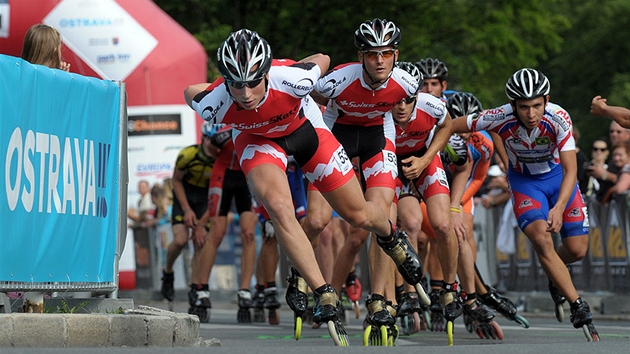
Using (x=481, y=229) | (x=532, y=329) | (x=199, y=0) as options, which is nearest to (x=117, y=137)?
(x=532, y=329)

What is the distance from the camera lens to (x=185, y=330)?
9.12 meters

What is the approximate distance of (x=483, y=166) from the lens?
44.4 ft

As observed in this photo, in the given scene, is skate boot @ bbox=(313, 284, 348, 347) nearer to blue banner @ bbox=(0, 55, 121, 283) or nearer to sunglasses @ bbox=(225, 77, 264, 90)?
sunglasses @ bbox=(225, 77, 264, 90)

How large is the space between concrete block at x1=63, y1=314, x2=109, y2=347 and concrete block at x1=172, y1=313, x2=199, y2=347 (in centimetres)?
63

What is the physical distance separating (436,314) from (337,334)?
421 cm

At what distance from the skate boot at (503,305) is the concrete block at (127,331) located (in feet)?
14.8

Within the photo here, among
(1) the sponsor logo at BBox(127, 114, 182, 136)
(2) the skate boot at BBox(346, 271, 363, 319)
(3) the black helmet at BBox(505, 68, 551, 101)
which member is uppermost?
(1) the sponsor logo at BBox(127, 114, 182, 136)

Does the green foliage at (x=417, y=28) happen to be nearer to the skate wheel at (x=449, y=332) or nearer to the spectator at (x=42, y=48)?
the skate wheel at (x=449, y=332)

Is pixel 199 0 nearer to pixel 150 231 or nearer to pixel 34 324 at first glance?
pixel 150 231

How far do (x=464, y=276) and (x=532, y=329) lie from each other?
1.23 m

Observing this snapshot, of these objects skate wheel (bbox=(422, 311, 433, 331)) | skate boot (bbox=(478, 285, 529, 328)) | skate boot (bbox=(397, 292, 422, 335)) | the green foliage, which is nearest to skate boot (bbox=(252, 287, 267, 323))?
skate wheel (bbox=(422, 311, 433, 331))

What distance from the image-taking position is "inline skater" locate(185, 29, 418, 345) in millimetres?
8477

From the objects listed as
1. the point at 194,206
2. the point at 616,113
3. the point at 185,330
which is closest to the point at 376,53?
the point at 616,113

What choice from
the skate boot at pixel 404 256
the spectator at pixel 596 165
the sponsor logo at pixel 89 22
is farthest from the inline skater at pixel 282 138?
the sponsor logo at pixel 89 22
